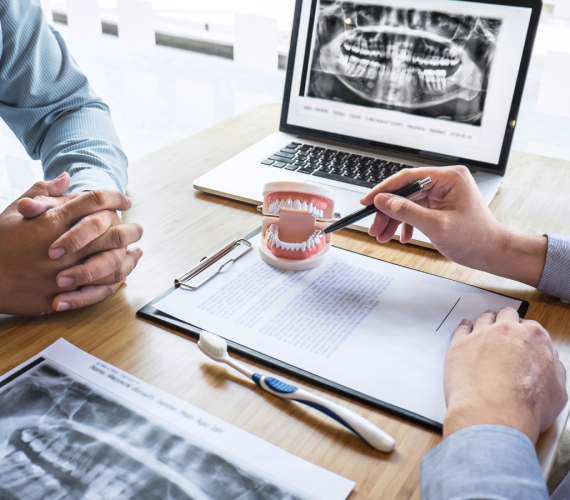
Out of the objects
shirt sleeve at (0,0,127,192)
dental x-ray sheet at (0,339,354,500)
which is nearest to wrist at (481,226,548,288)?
dental x-ray sheet at (0,339,354,500)

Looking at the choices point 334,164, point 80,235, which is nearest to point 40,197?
point 80,235

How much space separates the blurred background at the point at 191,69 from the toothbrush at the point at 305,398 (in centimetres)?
180

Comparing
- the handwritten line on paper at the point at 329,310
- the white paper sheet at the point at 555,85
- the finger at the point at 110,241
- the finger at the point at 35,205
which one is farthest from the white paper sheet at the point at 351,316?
the white paper sheet at the point at 555,85

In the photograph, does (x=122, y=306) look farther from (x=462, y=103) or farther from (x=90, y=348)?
(x=462, y=103)

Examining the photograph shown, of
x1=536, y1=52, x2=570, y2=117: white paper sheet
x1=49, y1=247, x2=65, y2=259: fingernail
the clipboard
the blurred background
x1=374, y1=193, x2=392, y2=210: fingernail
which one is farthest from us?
the blurred background

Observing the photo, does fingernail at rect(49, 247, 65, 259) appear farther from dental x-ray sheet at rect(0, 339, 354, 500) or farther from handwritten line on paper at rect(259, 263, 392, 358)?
handwritten line on paper at rect(259, 263, 392, 358)

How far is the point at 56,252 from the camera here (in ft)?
2.27

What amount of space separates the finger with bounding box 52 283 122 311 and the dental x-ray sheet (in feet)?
0.36

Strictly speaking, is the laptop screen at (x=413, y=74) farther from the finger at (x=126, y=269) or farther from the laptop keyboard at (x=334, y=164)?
the finger at (x=126, y=269)

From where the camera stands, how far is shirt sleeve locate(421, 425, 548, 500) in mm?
467

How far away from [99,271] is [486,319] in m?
0.50

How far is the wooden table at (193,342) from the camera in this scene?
0.53 metres

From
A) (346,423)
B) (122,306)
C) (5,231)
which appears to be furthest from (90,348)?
(346,423)

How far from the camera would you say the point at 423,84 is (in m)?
Answer: 1.12
